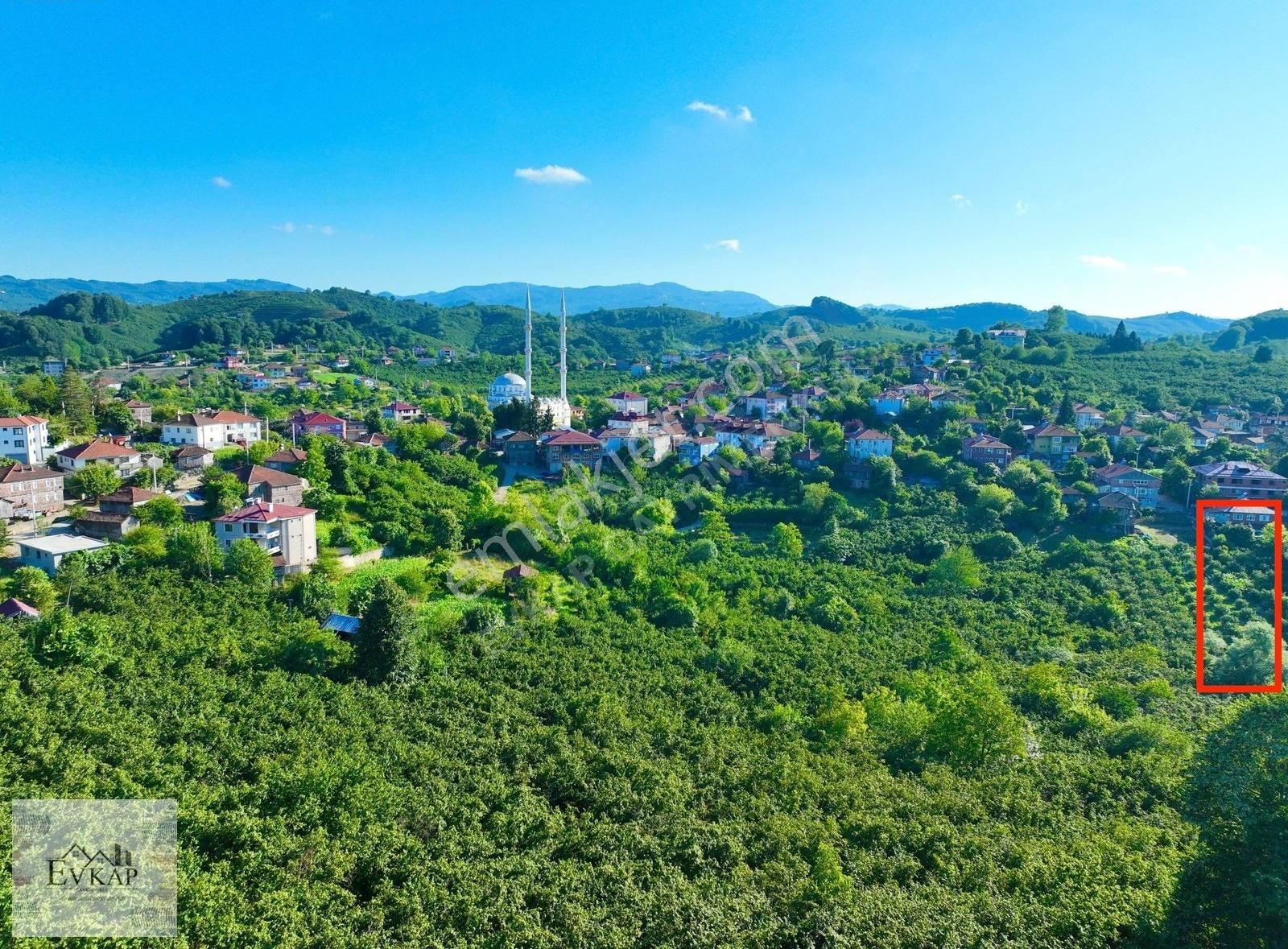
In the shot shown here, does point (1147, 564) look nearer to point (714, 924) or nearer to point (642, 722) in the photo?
point (642, 722)

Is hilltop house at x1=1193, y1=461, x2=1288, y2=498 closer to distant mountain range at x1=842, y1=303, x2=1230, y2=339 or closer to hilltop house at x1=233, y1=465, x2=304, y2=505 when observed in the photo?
hilltop house at x1=233, y1=465, x2=304, y2=505

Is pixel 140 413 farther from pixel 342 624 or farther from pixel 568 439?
pixel 342 624

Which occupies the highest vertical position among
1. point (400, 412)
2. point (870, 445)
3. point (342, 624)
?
point (400, 412)

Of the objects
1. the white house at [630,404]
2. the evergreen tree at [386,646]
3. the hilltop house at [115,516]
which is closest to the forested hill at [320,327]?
the white house at [630,404]

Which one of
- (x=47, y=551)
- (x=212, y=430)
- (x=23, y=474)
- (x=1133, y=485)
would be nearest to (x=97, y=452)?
(x=23, y=474)

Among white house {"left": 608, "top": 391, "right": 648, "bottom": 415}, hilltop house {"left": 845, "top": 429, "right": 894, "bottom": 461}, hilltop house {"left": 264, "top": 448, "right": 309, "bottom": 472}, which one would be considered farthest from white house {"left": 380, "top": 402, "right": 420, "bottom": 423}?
hilltop house {"left": 845, "top": 429, "right": 894, "bottom": 461}

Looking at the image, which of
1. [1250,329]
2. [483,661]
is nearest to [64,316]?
[483,661]
